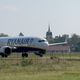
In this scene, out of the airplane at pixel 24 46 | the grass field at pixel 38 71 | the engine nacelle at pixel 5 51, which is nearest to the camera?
the grass field at pixel 38 71

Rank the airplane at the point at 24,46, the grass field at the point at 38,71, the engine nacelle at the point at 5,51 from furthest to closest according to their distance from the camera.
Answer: the airplane at the point at 24,46 → the engine nacelle at the point at 5,51 → the grass field at the point at 38,71

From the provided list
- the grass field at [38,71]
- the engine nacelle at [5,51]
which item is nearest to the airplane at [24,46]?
the engine nacelle at [5,51]

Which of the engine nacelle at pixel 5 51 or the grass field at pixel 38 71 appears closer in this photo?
the grass field at pixel 38 71

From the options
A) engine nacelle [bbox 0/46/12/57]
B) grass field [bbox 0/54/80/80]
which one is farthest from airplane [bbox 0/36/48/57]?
grass field [bbox 0/54/80/80]

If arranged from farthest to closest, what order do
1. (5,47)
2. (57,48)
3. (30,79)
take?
1. (57,48)
2. (5,47)
3. (30,79)

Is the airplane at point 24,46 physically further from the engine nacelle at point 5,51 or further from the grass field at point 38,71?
the grass field at point 38,71

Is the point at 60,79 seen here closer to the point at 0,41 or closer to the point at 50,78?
the point at 50,78

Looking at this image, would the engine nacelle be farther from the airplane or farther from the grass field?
the grass field

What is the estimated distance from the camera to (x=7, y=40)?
257ft

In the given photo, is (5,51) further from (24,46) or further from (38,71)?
(38,71)

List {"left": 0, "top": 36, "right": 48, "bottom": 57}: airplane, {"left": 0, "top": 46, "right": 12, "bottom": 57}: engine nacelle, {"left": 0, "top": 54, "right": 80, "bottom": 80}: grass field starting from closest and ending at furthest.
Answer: {"left": 0, "top": 54, "right": 80, "bottom": 80}: grass field, {"left": 0, "top": 46, "right": 12, "bottom": 57}: engine nacelle, {"left": 0, "top": 36, "right": 48, "bottom": 57}: airplane

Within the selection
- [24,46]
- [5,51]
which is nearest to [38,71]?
[5,51]

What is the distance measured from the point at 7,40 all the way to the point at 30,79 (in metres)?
43.9

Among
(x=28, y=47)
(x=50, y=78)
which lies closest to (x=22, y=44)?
(x=28, y=47)
